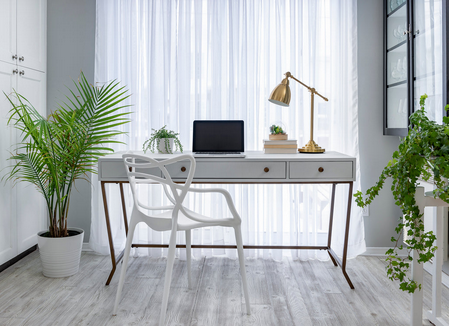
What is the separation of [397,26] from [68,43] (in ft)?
8.07

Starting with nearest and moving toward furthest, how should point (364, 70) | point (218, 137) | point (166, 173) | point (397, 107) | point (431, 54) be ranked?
point (166, 173), point (431, 54), point (218, 137), point (397, 107), point (364, 70)

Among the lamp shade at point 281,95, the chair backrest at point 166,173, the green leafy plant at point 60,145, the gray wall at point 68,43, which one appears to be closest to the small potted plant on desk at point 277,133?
the lamp shade at point 281,95

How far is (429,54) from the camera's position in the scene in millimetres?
2355

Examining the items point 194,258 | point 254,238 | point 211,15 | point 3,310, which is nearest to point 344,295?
point 254,238

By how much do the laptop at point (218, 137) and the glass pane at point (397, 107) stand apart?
3.67ft

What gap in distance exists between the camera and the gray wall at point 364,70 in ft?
9.98

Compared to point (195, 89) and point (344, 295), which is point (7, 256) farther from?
point (344, 295)

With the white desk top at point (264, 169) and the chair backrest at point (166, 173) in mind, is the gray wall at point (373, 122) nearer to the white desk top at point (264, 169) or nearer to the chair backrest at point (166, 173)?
the white desk top at point (264, 169)

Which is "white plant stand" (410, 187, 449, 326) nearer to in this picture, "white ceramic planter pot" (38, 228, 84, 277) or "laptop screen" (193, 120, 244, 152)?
"laptop screen" (193, 120, 244, 152)

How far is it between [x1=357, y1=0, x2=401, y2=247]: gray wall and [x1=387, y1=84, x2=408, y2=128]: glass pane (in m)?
0.12

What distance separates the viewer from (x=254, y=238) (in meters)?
3.03

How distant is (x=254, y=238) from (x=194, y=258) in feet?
1.57

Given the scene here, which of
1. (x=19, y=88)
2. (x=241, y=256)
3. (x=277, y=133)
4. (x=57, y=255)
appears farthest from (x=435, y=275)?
(x=19, y=88)

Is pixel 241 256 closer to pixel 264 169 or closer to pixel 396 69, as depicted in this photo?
pixel 264 169
